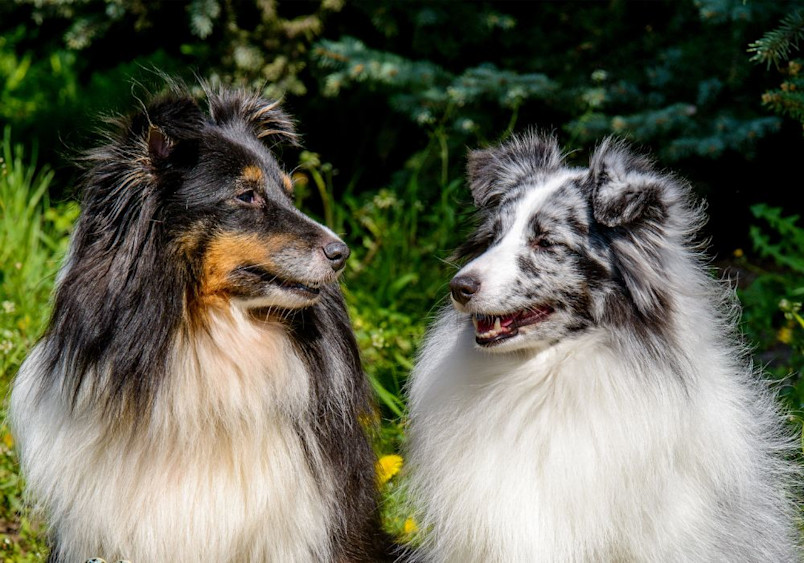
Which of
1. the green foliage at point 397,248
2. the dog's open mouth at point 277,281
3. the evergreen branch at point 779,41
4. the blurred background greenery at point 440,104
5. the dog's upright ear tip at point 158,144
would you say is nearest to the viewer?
the dog's upright ear tip at point 158,144

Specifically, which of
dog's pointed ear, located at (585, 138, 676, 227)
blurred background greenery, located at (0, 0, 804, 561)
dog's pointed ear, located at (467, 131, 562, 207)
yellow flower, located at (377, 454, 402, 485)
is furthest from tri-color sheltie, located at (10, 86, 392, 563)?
blurred background greenery, located at (0, 0, 804, 561)

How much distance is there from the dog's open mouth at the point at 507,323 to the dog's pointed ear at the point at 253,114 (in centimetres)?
120

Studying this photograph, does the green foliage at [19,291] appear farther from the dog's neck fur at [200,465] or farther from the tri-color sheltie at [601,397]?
the tri-color sheltie at [601,397]

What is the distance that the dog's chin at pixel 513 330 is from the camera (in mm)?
2971

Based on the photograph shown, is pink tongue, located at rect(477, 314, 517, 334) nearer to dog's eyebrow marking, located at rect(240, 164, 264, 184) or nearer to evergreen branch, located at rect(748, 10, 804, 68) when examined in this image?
dog's eyebrow marking, located at rect(240, 164, 264, 184)

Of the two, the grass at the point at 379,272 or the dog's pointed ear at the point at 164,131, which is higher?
the dog's pointed ear at the point at 164,131

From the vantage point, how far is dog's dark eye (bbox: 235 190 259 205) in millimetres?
3121

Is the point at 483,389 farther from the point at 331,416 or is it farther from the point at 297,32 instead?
the point at 297,32

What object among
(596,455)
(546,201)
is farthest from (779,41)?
(596,455)

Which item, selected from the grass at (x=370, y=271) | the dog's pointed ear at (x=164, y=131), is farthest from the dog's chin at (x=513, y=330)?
the grass at (x=370, y=271)

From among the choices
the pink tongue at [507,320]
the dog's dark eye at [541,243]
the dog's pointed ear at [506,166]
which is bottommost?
the pink tongue at [507,320]

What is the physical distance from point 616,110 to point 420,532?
3400mm

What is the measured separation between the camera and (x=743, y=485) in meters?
3.04

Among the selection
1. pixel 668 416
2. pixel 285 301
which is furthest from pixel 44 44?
pixel 668 416
